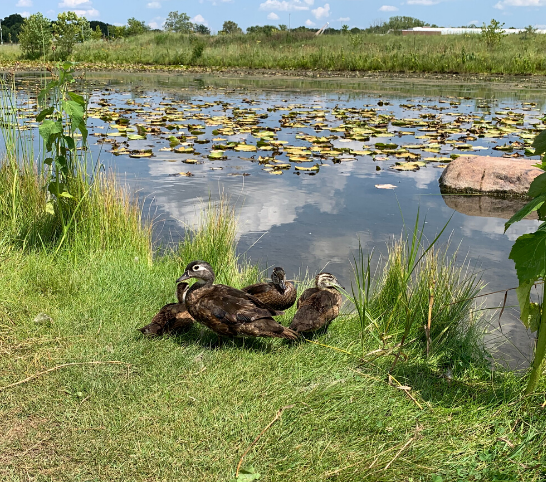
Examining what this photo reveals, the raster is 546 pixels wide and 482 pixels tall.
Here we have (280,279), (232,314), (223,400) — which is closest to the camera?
(223,400)

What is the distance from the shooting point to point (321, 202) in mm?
8570

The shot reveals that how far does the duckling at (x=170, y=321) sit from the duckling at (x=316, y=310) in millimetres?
841

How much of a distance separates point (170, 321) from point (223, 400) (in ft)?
3.25

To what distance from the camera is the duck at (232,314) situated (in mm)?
3947

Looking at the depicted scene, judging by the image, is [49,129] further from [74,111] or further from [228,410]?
[228,410]

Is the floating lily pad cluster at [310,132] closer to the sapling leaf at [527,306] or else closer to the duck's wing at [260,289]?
the duck's wing at [260,289]

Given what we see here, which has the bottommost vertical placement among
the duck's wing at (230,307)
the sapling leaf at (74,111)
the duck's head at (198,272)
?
the duck's wing at (230,307)

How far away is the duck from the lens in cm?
395

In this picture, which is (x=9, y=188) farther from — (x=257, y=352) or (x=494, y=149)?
(x=494, y=149)

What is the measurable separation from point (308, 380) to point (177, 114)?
13.7 m

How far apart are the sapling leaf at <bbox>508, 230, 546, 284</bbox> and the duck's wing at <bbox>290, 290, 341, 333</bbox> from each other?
5.41 ft

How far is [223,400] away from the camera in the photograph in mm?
3441

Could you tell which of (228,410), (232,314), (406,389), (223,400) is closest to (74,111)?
(232,314)

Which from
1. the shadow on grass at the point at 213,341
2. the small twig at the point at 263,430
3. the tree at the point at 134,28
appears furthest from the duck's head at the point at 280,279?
the tree at the point at 134,28
